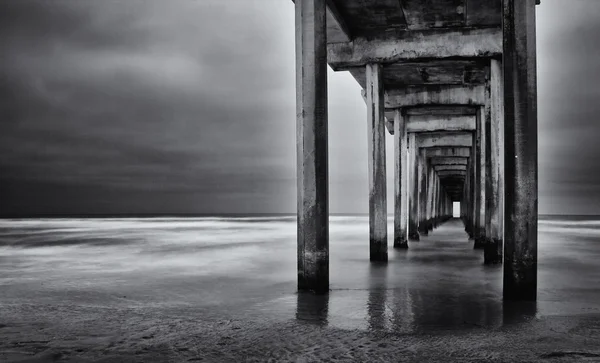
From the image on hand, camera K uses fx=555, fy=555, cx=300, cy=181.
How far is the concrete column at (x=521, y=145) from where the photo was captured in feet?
23.5

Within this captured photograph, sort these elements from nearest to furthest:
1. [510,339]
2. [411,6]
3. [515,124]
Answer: [510,339] → [515,124] → [411,6]

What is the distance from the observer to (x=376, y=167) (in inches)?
535

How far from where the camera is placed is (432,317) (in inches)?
253

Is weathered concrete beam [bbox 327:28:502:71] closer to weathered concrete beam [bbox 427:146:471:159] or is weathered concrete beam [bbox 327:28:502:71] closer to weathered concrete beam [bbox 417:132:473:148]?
weathered concrete beam [bbox 417:132:473:148]

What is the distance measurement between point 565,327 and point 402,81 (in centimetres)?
1331

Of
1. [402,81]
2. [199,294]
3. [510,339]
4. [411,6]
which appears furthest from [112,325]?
[402,81]

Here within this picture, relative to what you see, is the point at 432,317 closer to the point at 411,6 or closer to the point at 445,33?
the point at 411,6

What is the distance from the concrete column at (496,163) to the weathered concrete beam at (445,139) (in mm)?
12506

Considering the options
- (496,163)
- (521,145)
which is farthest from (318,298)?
(496,163)

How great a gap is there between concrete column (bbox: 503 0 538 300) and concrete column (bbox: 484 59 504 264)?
6208 mm

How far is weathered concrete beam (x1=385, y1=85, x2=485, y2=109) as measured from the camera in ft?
58.6

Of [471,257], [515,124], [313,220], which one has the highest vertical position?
[515,124]

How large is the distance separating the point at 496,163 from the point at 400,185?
213 inches

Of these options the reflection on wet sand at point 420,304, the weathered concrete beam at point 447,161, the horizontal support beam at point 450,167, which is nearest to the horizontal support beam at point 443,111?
the reflection on wet sand at point 420,304
